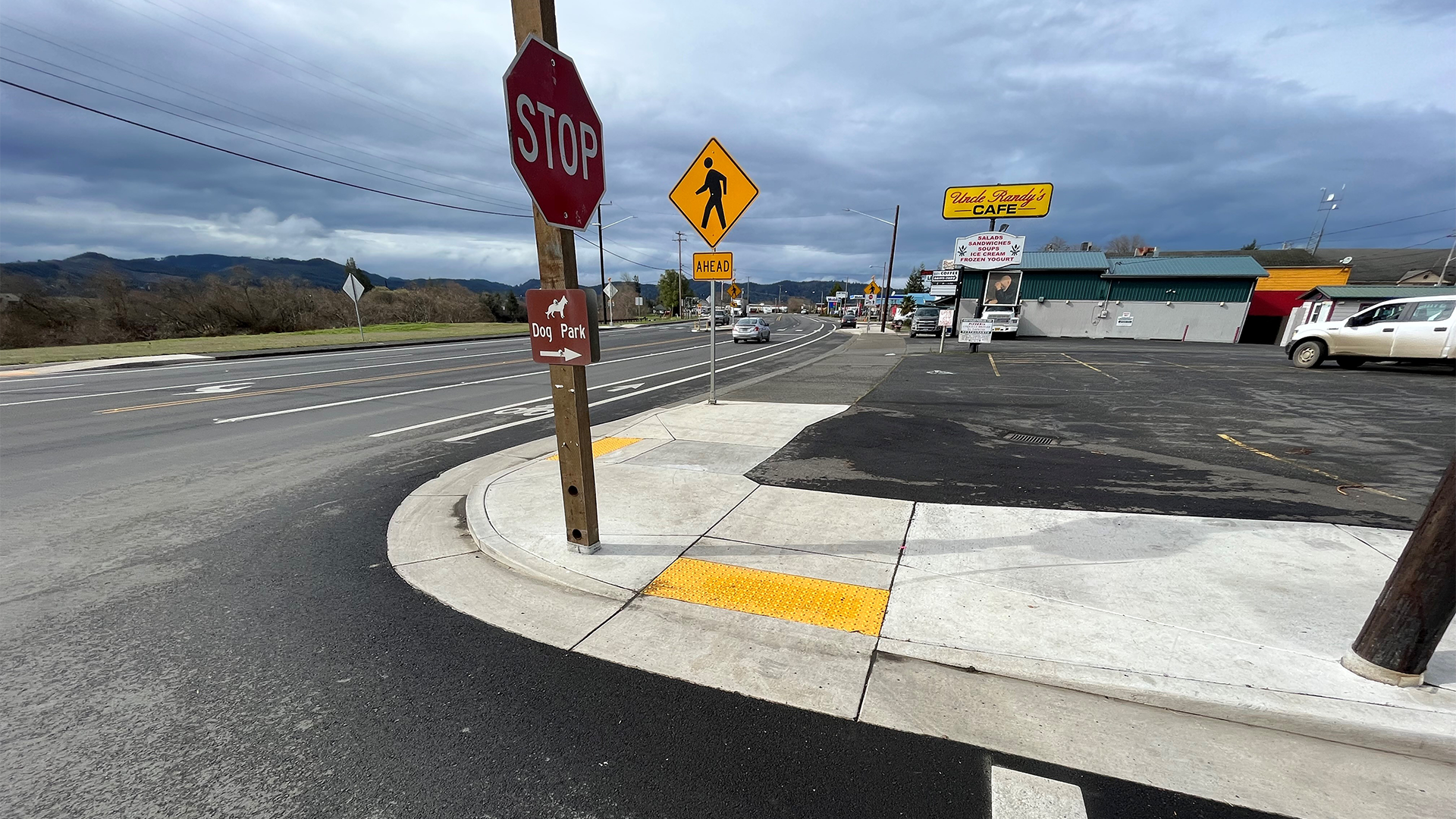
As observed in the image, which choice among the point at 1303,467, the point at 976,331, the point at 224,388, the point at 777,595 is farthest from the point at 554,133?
the point at 976,331

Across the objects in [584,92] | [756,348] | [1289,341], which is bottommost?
[756,348]

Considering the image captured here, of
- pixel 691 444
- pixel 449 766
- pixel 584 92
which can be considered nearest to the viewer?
pixel 449 766

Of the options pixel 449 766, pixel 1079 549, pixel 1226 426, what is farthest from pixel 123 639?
pixel 1226 426

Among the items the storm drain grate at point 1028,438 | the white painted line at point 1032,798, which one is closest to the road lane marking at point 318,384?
the white painted line at point 1032,798

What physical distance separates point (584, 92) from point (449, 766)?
379cm

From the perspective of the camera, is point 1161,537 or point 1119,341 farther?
point 1119,341

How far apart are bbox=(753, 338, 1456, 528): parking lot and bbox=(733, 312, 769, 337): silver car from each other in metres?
16.4

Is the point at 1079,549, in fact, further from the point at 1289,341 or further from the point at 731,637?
the point at 1289,341

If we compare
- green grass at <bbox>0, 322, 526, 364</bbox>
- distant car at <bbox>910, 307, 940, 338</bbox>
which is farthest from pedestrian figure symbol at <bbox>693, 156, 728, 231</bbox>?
distant car at <bbox>910, 307, 940, 338</bbox>

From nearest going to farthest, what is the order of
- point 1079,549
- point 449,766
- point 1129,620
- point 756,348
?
1. point 449,766
2. point 1129,620
3. point 1079,549
4. point 756,348

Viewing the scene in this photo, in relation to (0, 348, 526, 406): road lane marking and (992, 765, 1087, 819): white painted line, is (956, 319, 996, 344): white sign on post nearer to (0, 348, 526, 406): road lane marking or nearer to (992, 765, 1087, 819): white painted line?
(0, 348, 526, 406): road lane marking

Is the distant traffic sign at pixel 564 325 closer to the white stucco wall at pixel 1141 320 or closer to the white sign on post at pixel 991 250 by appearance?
the white sign on post at pixel 991 250

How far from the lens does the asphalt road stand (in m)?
1.96

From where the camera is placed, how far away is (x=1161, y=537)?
12.8 ft
